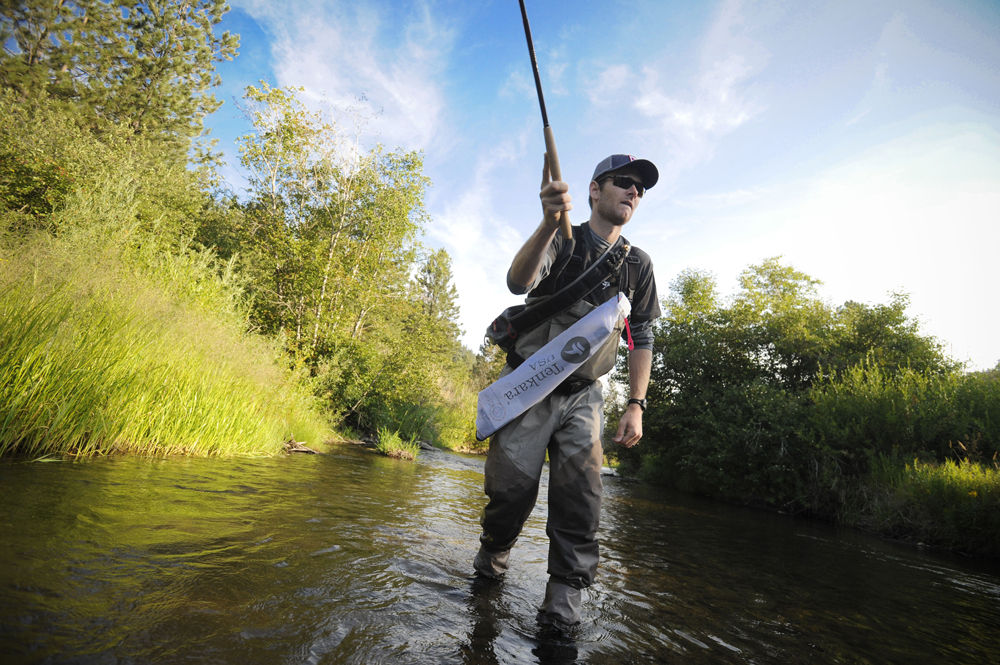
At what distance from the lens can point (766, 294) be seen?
82.3ft

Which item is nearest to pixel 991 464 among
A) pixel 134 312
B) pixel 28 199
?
pixel 134 312

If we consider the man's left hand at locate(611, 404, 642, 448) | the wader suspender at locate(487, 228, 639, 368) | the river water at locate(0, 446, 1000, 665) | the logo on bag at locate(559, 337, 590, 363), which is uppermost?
the wader suspender at locate(487, 228, 639, 368)

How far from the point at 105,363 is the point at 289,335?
1136cm

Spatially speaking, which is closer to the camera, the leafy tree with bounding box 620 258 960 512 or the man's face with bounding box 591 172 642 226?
the man's face with bounding box 591 172 642 226

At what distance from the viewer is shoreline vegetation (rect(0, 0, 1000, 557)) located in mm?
4348

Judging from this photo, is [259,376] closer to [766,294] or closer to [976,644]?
[976,644]

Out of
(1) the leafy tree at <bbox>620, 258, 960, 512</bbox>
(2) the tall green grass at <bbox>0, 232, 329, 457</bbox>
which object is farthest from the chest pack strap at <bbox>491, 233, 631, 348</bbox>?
(1) the leafy tree at <bbox>620, 258, 960, 512</bbox>

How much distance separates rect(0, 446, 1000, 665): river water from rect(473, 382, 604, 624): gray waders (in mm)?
215

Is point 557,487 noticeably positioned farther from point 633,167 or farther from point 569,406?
point 633,167

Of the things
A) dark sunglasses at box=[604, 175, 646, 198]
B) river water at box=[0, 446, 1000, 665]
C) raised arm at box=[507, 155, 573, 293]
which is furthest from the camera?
dark sunglasses at box=[604, 175, 646, 198]

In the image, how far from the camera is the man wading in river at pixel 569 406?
2320 mm

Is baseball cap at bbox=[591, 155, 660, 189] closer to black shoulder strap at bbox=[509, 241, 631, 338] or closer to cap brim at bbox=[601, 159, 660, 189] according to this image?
cap brim at bbox=[601, 159, 660, 189]

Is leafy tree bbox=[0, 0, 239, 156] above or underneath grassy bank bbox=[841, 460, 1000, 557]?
above

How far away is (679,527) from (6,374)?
26.3 feet
